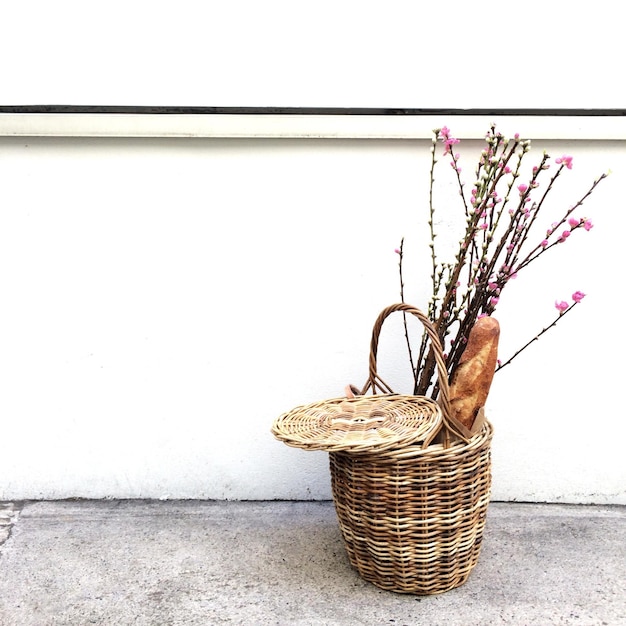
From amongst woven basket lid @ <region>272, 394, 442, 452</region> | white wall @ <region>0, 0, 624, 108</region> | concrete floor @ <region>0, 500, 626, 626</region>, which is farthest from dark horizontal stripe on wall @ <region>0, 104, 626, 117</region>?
concrete floor @ <region>0, 500, 626, 626</region>

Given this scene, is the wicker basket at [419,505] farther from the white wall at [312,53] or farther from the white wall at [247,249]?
the white wall at [312,53]

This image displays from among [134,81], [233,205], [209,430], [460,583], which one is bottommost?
[460,583]

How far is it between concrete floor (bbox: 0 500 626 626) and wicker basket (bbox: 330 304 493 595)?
0.09 m

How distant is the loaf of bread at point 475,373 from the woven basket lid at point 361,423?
0.08 m

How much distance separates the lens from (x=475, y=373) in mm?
2184

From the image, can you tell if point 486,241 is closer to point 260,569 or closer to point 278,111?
point 278,111

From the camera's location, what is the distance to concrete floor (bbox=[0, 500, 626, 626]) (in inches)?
84.0

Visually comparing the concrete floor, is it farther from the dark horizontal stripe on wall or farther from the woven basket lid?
the dark horizontal stripe on wall

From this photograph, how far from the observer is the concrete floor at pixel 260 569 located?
7.00ft

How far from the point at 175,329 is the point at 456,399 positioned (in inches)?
45.9

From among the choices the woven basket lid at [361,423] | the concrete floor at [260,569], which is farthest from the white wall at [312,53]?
the concrete floor at [260,569]

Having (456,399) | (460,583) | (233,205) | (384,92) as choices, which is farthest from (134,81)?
(460,583)

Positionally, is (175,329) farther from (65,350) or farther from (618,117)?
(618,117)

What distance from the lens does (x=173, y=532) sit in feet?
8.65
